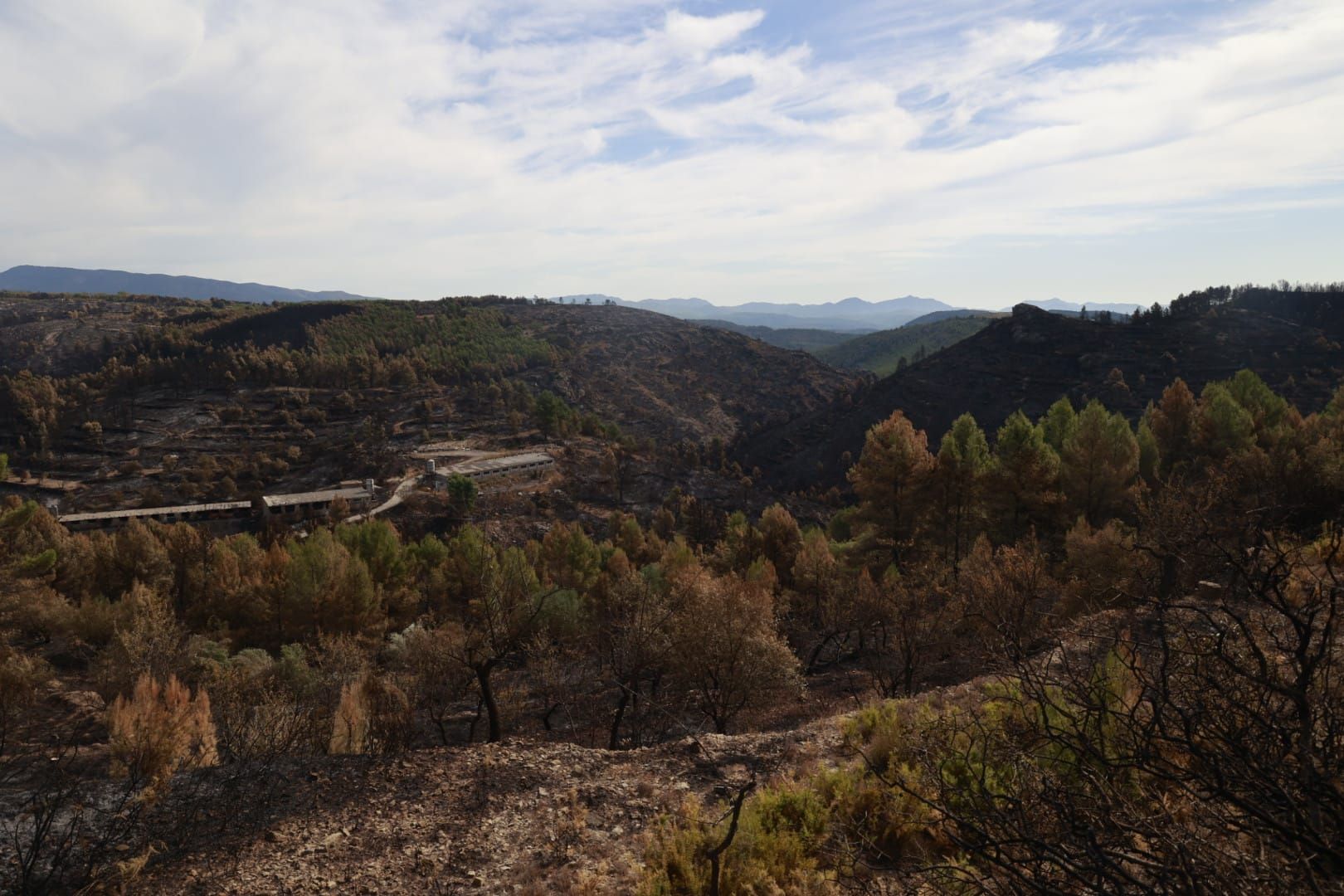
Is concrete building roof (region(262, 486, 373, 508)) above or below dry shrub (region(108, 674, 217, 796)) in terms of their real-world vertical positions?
below

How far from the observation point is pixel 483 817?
13.1m

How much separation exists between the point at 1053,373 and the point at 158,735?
13115cm

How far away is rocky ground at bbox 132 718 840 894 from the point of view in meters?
11.0

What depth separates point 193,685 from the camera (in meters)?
27.6

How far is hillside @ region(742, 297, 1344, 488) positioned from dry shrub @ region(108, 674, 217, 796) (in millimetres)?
105189

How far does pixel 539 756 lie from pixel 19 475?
10452 cm

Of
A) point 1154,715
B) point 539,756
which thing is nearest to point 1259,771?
point 1154,715

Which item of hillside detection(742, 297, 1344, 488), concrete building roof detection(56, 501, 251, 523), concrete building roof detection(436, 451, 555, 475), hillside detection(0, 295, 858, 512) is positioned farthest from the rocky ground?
hillside detection(742, 297, 1344, 488)

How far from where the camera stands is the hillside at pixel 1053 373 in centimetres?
9444

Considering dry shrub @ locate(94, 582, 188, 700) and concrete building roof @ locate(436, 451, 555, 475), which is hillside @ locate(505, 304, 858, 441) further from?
dry shrub @ locate(94, 582, 188, 700)

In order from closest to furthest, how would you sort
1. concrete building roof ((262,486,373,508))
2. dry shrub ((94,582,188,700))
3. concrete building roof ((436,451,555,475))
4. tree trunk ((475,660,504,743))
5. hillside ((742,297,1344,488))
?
tree trunk ((475,660,504,743)) < dry shrub ((94,582,188,700)) < concrete building roof ((262,486,373,508)) < concrete building roof ((436,451,555,475)) < hillside ((742,297,1344,488))

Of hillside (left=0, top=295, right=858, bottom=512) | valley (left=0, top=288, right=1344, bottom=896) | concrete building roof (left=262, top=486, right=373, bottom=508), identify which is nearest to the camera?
valley (left=0, top=288, right=1344, bottom=896)

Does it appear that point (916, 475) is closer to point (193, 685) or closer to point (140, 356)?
point (193, 685)

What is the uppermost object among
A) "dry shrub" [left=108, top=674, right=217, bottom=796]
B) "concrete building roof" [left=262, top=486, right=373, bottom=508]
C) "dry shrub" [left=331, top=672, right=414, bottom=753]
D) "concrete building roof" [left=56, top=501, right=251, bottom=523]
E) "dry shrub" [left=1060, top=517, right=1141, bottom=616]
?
"dry shrub" [left=1060, top=517, right=1141, bottom=616]
